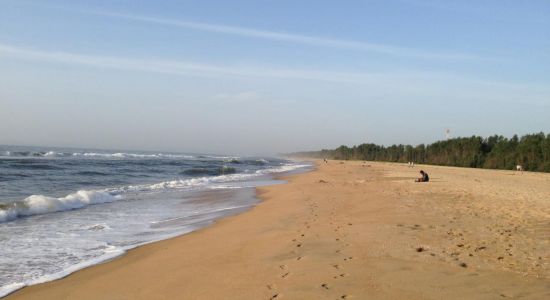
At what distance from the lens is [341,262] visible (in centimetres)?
595

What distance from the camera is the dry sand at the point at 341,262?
4.81 m

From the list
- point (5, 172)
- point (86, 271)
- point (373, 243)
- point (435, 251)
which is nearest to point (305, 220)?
point (373, 243)

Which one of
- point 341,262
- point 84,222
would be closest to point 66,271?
point 341,262

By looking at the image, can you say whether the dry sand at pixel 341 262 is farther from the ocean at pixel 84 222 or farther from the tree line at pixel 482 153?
the tree line at pixel 482 153

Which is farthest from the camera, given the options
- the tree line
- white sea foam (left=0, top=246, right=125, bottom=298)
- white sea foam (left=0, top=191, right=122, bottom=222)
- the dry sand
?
the tree line

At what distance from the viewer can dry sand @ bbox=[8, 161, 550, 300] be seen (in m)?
4.81

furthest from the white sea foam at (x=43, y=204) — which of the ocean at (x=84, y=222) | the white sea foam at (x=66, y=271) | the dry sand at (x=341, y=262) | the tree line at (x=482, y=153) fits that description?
the tree line at (x=482, y=153)

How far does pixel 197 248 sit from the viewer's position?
24.2ft

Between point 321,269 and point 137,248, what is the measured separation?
12.2 feet

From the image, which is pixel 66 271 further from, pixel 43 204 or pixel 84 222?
pixel 43 204

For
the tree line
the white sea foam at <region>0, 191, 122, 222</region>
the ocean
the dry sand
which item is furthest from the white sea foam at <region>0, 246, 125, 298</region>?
the tree line

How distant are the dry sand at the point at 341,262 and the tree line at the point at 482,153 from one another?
46571 millimetres

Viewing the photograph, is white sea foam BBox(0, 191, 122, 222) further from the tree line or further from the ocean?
the tree line

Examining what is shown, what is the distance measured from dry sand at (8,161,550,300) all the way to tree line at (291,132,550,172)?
4657 centimetres
